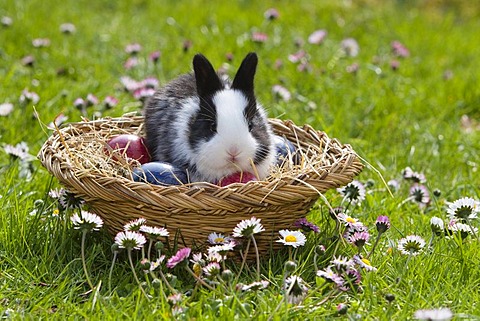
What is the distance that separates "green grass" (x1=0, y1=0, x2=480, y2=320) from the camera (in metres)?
3.12

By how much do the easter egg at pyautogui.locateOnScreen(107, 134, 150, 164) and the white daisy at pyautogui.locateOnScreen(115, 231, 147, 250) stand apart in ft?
3.03

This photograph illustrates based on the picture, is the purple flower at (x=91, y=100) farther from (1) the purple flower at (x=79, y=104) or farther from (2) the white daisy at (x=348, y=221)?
(2) the white daisy at (x=348, y=221)

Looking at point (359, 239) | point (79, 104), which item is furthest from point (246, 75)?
point (79, 104)

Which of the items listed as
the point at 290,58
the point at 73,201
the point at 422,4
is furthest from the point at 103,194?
the point at 422,4

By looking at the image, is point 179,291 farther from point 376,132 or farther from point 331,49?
point 331,49

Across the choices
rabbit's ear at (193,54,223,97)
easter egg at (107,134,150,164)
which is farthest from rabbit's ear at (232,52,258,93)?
easter egg at (107,134,150,164)

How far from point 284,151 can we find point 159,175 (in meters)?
0.79

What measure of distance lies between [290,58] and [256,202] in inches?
127

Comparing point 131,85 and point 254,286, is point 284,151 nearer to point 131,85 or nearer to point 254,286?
point 254,286

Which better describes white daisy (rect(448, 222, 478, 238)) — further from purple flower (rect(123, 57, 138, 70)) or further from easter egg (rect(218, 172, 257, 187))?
purple flower (rect(123, 57, 138, 70))

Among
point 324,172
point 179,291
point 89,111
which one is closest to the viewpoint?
point 179,291

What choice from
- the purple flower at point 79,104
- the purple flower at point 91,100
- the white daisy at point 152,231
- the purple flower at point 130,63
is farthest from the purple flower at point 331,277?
the purple flower at point 130,63

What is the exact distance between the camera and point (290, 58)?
6.25 m

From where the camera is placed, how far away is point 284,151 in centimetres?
407
